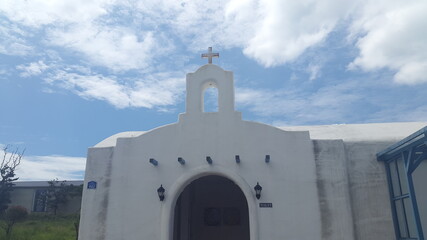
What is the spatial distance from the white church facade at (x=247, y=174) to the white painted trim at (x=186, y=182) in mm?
26

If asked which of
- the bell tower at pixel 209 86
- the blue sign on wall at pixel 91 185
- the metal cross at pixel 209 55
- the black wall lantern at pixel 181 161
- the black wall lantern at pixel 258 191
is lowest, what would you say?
the black wall lantern at pixel 258 191

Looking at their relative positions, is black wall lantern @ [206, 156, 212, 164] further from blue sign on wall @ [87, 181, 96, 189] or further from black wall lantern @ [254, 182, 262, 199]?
blue sign on wall @ [87, 181, 96, 189]

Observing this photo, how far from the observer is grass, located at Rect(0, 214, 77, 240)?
17.0 metres

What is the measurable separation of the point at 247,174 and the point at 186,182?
1724 millimetres

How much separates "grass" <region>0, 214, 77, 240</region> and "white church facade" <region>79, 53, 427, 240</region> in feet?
28.2

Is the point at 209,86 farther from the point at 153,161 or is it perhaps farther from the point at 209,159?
the point at 153,161

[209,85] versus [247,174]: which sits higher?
[209,85]

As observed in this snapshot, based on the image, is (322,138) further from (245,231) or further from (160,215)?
(245,231)

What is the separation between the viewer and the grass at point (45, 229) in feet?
55.9

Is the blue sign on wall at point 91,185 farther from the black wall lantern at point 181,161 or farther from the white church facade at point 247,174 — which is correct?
the black wall lantern at point 181,161

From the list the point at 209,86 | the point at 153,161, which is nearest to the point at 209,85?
the point at 209,86

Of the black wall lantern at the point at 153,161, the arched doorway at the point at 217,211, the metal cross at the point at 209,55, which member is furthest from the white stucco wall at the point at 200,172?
the arched doorway at the point at 217,211

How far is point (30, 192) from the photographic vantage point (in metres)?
29.5

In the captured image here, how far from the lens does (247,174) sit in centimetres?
989
